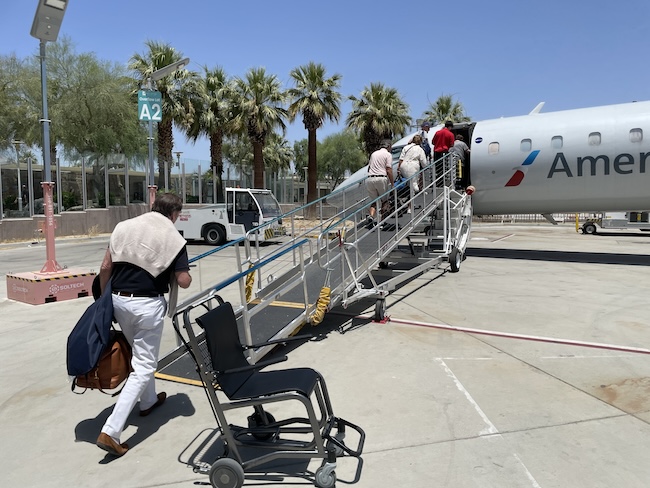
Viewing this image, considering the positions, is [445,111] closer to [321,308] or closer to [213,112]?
[213,112]

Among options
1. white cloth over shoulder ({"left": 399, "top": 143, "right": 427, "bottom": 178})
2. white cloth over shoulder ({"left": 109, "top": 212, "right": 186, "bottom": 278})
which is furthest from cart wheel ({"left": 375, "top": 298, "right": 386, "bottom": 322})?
white cloth over shoulder ({"left": 399, "top": 143, "right": 427, "bottom": 178})

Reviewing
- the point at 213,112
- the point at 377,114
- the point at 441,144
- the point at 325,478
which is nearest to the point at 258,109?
the point at 213,112

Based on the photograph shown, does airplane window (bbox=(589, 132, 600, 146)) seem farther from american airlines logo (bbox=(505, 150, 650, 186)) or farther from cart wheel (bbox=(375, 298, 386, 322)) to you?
cart wheel (bbox=(375, 298, 386, 322))

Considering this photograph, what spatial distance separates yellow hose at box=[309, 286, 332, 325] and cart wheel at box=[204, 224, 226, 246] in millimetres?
13742

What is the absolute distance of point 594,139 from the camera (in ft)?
41.1

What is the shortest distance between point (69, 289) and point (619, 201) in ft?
43.5

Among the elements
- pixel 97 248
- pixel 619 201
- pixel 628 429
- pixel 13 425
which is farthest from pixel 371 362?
pixel 97 248

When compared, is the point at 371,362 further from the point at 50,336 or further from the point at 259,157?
the point at 259,157

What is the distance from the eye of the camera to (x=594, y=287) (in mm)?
10031

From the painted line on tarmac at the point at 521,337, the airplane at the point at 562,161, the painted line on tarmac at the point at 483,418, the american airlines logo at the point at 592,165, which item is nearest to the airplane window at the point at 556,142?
the airplane at the point at 562,161

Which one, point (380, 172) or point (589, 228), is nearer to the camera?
point (380, 172)

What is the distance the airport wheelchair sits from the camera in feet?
10.00

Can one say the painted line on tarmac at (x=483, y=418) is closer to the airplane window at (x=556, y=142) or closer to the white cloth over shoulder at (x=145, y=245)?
the white cloth over shoulder at (x=145, y=245)

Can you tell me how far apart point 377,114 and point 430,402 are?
2829cm
